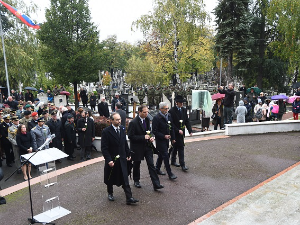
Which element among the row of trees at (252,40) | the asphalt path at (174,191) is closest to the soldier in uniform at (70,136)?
the asphalt path at (174,191)

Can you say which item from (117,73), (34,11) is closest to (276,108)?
(34,11)

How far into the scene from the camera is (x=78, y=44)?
741 inches

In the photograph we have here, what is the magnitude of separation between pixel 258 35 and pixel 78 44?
21159mm

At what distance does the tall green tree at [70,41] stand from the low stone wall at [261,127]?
11.5 meters

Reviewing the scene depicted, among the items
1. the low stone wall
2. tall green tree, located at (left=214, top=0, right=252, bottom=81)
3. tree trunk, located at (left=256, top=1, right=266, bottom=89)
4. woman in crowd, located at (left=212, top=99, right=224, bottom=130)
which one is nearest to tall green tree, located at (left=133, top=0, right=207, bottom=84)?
tall green tree, located at (left=214, top=0, right=252, bottom=81)

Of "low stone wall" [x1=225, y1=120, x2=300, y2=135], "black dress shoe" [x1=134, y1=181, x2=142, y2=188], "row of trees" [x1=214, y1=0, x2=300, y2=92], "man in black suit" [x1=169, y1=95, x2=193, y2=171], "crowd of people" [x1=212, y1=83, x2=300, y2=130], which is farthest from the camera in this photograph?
"row of trees" [x1=214, y1=0, x2=300, y2=92]

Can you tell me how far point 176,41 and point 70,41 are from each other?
543 inches

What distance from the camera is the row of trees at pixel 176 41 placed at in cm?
1864

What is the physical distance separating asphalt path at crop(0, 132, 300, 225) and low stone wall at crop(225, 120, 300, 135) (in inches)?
82.7

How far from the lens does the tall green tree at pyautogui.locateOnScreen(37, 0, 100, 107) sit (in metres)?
18.3

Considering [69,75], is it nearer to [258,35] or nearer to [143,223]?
[143,223]

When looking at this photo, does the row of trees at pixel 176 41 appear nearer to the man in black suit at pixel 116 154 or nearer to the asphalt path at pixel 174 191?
the asphalt path at pixel 174 191

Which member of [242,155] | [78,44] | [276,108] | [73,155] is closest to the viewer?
[242,155]

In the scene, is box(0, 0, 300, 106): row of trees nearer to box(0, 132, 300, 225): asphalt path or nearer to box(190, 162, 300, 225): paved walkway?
box(0, 132, 300, 225): asphalt path
